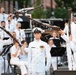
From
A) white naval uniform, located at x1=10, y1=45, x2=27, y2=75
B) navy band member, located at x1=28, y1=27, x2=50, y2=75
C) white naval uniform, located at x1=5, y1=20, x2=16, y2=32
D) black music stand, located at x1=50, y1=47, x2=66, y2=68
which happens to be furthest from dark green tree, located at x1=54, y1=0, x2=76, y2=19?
navy band member, located at x1=28, y1=27, x2=50, y2=75

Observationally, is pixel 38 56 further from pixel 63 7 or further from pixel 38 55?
pixel 63 7

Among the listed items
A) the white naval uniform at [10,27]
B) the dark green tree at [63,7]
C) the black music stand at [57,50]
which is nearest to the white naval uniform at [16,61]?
the black music stand at [57,50]

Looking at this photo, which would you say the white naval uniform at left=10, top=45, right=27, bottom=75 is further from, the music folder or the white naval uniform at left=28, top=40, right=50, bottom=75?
the white naval uniform at left=28, top=40, right=50, bottom=75

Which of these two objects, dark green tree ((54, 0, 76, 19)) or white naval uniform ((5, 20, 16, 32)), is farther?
dark green tree ((54, 0, 76, 19))

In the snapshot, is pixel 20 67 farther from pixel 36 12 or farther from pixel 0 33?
pixel 36 12

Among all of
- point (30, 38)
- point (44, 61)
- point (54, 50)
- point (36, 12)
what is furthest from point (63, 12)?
point (44, 61)

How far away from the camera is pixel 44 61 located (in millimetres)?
11102

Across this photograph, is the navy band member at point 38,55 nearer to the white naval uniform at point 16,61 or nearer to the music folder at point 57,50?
the white naval uniform at point 16,61

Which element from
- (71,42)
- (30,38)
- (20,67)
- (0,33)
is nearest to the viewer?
(20,67)

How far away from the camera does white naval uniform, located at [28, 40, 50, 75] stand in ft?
35.8

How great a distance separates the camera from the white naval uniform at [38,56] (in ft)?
35.8

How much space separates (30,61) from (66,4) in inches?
906

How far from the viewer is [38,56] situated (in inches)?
431

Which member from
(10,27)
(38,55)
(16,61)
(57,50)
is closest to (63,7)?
(10,27)
